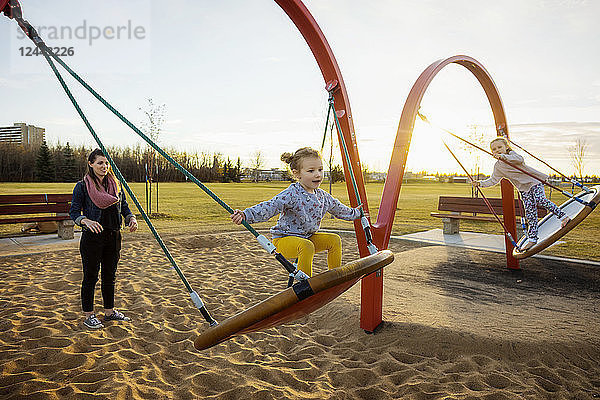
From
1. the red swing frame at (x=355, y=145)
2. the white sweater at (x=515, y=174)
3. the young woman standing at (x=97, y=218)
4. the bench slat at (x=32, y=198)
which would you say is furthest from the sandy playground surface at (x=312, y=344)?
the bench slat at (x=32, y=198)

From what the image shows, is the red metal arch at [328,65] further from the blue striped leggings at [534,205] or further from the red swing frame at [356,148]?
the blue striped leggings at [534,205]

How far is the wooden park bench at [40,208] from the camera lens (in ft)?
30.2

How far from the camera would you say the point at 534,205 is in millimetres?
5750

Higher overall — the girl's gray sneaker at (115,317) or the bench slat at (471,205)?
the bench slat at (471,205)

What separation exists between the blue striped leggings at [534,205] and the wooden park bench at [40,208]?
894 cm

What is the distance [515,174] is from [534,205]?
19.5 inches

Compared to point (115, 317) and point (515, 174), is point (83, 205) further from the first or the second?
point (515, 174)

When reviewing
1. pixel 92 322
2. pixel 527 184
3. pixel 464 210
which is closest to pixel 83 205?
pixel 92 322

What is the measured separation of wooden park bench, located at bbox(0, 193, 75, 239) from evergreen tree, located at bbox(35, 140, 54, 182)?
57.4ft

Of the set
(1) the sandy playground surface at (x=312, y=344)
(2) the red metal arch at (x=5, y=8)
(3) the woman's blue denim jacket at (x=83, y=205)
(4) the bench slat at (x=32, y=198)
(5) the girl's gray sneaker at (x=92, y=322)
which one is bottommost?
(1) the sandy playground surface at (x=312, y=344)

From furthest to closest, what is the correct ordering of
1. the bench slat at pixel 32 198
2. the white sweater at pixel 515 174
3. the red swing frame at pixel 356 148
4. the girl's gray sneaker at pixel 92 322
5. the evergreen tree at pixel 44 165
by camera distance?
the evergreen tree at pixel 44 165 → the bench slat at pixel 32 198 → the white sweater at pixel 515 174 → the girl's gray sneaker at pixel 92 322 → the red swing frame at pixel 356 148

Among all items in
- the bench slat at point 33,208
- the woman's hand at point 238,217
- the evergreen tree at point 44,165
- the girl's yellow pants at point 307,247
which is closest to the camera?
the woman's hand at point 238,217

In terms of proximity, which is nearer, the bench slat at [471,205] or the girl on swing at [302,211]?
the girl on swing at [302,211]

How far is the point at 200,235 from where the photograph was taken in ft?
31.7
